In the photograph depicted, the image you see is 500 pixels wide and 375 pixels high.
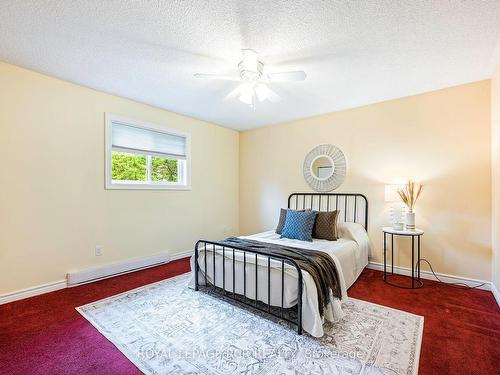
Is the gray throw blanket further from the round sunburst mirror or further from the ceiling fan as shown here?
the round sunburst mirror

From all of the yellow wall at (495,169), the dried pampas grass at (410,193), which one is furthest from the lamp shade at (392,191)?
the yellow wall at (495,169)

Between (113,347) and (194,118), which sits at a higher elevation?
Result: (194,118)

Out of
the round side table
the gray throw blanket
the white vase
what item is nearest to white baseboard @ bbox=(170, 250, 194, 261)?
the gray throw blanket

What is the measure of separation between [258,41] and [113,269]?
3.31 metres

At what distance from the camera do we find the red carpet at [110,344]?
5.52ft

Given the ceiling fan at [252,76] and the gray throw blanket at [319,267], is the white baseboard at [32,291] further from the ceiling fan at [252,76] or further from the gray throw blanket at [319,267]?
the ceiling fan at [252,76]

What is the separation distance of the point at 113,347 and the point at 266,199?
3.54m

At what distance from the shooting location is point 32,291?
276 centimetres

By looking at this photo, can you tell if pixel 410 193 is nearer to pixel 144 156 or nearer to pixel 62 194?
pixel 144 156

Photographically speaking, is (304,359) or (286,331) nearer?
(304,359)

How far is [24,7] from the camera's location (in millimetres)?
1831

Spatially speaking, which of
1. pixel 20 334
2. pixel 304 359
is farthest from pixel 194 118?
pixel 304 359

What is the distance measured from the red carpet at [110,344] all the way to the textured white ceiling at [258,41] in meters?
2.49

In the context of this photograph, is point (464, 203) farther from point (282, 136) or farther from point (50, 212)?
point (50, 212)
